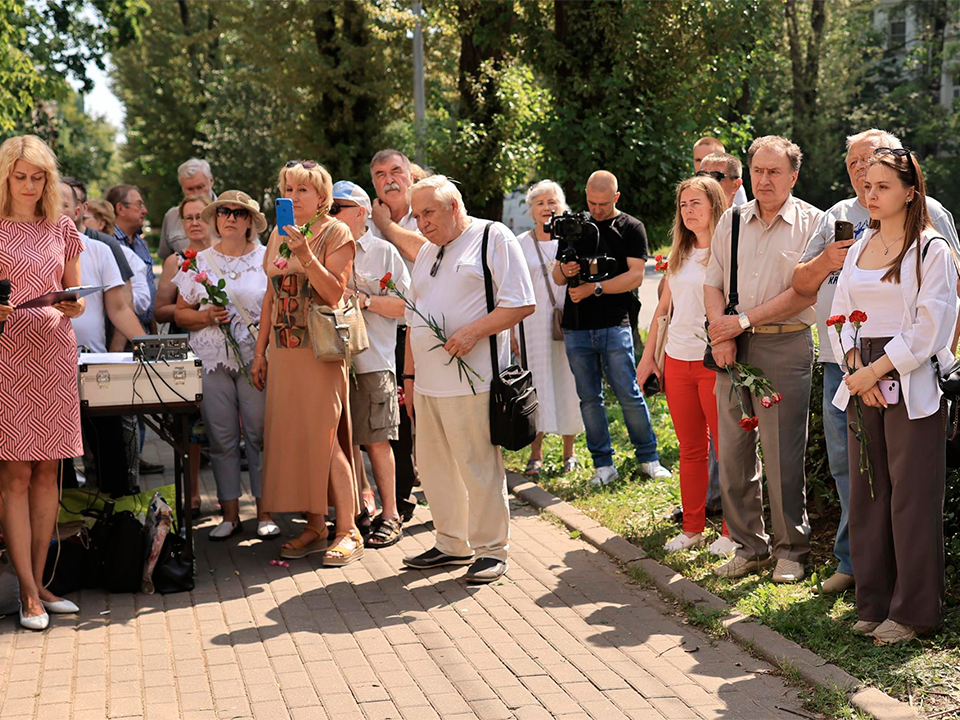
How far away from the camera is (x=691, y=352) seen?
662 centimetres

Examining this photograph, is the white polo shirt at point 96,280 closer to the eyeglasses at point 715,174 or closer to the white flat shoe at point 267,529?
the white flat shoe at point 267,529

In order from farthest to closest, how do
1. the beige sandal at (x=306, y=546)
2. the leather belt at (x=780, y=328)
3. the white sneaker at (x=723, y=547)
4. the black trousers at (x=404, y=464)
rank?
the black trousers at (x=404, y=464), the beige sandal at (x=306, y=546), the white sneaker at (x=723, y=547), the leather belt at (x=780, y=328)

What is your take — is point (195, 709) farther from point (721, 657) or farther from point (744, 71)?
point (744, 71)

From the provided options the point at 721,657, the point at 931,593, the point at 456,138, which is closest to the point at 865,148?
the point at 931,593

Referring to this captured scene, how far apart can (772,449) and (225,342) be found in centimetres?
350

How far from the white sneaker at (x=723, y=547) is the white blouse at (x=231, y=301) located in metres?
3.13

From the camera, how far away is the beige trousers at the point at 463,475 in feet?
20.8

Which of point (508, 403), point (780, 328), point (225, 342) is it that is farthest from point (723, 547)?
point (225, 342)

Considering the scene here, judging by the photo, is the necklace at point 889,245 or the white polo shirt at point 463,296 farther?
the white polo shirt at point 463,296

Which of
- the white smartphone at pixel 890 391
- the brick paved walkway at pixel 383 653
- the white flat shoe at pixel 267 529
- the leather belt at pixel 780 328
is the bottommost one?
the brick paved walkway at pixel 383 653

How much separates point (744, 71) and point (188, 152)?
25.4m

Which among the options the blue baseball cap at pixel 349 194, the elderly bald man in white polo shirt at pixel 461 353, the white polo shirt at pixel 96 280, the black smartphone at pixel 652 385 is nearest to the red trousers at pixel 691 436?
the black smartphone at pixel 652 385

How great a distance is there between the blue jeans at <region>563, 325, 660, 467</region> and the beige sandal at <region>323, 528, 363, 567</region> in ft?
7.16

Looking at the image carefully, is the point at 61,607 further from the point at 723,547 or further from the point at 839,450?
the point at 839,450
